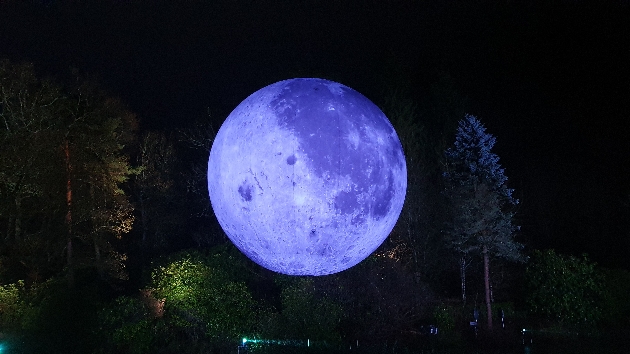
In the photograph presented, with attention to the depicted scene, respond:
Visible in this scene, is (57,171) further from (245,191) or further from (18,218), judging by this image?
(245,191)

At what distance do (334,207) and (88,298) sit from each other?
11.5 m

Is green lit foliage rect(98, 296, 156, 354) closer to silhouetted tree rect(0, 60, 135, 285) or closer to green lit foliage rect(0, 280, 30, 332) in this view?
silhouetted tree rect(0, 60, 135, 285)

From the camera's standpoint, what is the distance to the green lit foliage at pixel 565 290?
47.0 ft

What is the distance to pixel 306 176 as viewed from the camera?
17.2ft

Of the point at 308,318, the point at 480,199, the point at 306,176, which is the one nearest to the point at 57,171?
the point at 308,318

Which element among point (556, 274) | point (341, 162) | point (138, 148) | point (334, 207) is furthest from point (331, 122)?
point (138, 148)

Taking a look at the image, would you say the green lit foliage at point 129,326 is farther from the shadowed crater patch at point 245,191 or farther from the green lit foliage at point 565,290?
the green lit foliage at point 565,290

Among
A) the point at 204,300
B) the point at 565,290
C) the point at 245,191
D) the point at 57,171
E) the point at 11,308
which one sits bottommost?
the point at 11,308

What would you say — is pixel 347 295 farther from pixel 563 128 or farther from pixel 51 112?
pixel 563 128

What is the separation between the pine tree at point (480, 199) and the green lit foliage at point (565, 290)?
54.3 inches

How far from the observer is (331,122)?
5527 millimetres

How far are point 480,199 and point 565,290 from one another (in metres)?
4.40

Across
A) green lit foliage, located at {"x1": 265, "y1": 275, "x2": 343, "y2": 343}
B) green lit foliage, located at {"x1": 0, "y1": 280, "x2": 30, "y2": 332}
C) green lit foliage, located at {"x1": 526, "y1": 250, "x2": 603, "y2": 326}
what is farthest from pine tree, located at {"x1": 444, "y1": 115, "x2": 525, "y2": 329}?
green lit foliage, located at {"x1": 0, "y1": 280, "x2": 30, "y2": 332}

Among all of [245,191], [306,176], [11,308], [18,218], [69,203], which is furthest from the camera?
[18,218]
